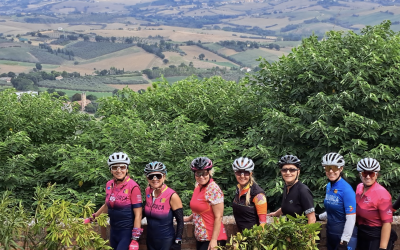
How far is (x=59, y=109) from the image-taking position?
578 inches

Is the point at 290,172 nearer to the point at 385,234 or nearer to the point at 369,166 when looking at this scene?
the point at 369,166

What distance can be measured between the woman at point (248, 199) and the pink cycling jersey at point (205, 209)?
0.28 metres

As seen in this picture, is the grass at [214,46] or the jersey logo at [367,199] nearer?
the jersey logo at [367,199]

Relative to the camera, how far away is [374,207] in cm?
657

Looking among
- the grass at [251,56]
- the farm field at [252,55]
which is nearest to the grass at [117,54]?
the grass at [251,56]

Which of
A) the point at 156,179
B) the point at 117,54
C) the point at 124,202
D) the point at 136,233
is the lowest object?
the point at 117,54

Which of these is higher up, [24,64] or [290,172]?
[290,172]

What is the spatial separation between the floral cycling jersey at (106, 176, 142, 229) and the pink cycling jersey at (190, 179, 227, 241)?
0.81m

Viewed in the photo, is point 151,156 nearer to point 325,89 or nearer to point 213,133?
point 213,133

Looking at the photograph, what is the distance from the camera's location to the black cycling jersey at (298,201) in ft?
21.6

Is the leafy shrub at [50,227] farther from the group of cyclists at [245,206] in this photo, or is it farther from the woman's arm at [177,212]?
the woman's arm at [177,212]

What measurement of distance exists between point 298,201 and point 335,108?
13.4 feet

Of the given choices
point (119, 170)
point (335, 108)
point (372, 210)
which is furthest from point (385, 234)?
point (335, 108)

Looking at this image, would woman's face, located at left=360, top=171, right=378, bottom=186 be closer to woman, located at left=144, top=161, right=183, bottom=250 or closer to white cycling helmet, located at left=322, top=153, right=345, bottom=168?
white cycling helmet, located at left=322, top=153, right=345, bottom=168
